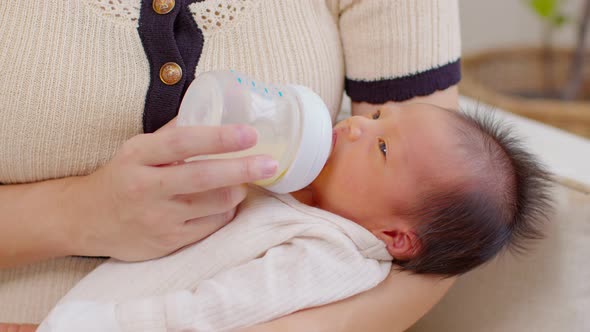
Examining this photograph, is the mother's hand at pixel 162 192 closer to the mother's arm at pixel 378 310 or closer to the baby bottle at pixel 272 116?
the baby bottle at pixel 272 116

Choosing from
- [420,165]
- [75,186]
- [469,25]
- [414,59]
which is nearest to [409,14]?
[414,59]

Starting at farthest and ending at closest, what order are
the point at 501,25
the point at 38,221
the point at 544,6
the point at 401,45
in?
the point at 501,25, the point at 544,6, the point at 401,45, the point at 38,221

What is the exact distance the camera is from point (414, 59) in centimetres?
93

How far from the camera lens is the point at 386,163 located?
0.83 m

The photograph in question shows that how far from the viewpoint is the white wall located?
283 cm

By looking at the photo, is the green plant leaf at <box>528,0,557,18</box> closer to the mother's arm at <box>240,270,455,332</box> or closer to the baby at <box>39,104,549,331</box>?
the baby at <box>39,104,549,331</box>

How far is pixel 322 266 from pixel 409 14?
1.34ft

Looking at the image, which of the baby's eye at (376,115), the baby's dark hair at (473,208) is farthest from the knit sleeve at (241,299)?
the baby's eye at (376,115)

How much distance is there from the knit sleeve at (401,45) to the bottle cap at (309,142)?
23 centimetres

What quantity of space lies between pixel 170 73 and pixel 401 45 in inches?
13.7

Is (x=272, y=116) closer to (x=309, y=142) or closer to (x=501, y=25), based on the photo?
(x=309, y=142)

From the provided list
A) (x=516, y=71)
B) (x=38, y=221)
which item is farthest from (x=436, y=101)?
(x=516, y=71)

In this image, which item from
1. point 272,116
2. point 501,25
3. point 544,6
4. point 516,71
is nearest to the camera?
point 272,116

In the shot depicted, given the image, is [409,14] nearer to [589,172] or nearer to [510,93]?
[589,172]
